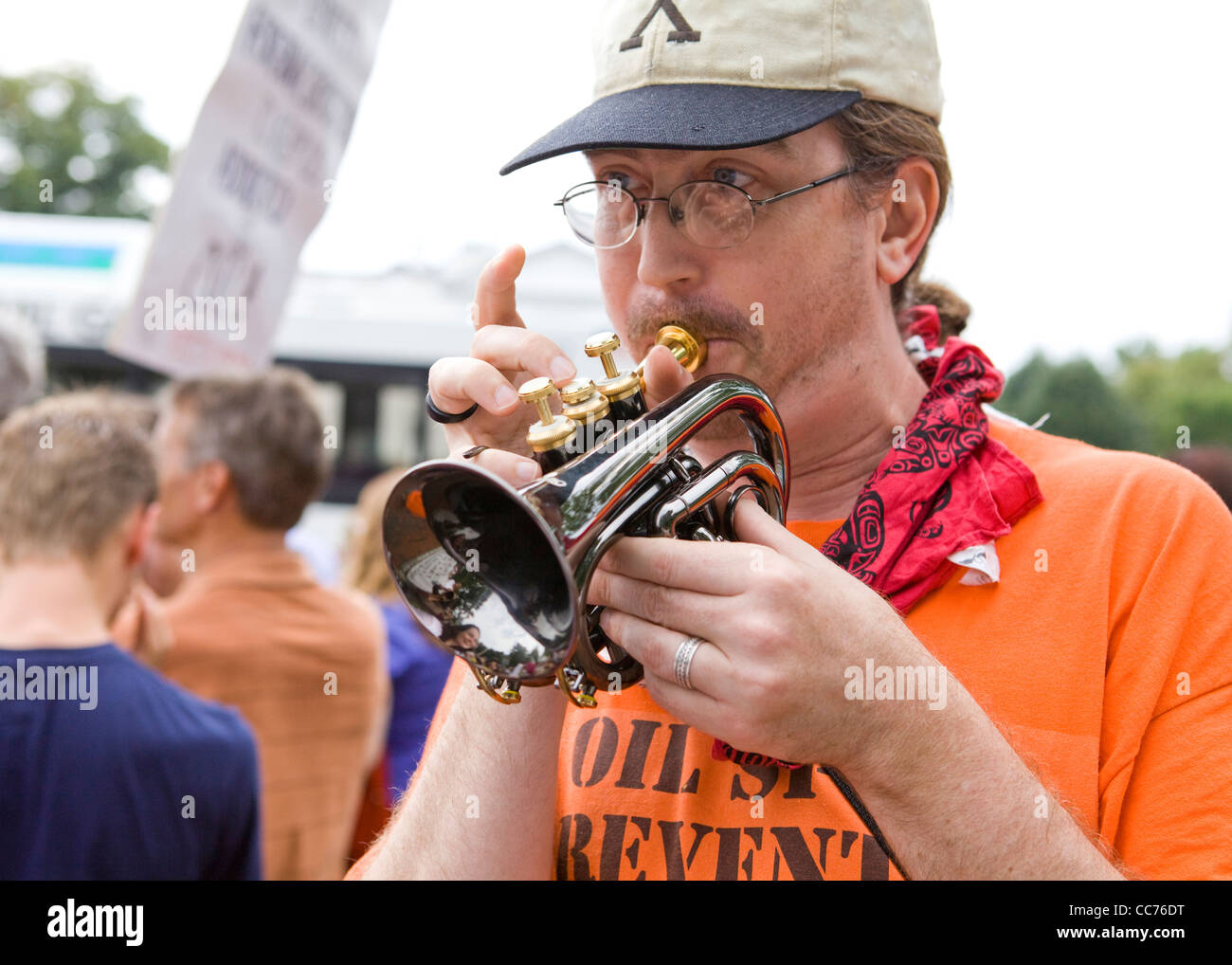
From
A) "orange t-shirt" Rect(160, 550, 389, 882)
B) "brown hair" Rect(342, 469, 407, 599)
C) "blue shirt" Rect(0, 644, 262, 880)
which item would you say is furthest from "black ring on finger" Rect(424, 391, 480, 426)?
"brown hair" Rect(342, 469, 407, 599)

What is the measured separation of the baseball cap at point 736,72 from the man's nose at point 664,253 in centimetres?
16

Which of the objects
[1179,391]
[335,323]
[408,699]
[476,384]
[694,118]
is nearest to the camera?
[476,384]

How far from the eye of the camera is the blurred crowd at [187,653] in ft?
8.41

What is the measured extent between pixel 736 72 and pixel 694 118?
0.14 meters

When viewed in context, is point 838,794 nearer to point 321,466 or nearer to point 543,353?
point 543,353

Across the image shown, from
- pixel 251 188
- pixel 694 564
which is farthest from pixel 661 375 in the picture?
pixel 251 188

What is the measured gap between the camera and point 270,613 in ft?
12.0

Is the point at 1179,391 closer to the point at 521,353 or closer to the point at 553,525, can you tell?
the point at 521,353

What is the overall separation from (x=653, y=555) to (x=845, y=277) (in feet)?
2.56

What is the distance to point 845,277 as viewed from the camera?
1907 mm

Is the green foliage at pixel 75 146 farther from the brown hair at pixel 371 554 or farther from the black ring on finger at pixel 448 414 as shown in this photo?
the black ring on finger at pixel 448 414

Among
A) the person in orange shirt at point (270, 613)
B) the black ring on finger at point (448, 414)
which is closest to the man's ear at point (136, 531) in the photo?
the person in orange shirt at point (270, 613)

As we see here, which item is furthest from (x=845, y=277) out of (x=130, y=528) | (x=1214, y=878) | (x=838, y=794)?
(x=130, y=528)

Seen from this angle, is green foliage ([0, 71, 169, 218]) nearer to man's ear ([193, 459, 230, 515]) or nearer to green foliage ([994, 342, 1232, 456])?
green foliage ([994, 342, 1232, 456])
